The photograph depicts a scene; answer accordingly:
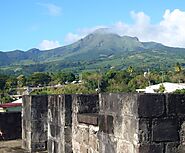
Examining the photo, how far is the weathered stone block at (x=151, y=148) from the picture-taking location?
162 inches

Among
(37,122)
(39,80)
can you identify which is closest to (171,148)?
(37,122)

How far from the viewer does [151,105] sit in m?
4.13

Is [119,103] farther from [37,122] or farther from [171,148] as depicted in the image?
[37,122]

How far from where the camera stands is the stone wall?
967cm

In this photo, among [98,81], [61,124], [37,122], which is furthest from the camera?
[98,81]

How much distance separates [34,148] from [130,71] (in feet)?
390

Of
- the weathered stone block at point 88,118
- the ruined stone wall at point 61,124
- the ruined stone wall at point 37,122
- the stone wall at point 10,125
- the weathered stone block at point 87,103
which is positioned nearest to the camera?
the weathered stone block at point 88,118

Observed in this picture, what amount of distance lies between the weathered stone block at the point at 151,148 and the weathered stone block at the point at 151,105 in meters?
0.29

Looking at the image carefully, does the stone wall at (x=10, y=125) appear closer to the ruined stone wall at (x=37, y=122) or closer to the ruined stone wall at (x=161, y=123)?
the ruined stone wall at (x=37, y=122)

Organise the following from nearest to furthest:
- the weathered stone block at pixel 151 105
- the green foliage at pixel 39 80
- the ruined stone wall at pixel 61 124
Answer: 1. the weathered stone block at pixel 151 105
2. the ruined stone wall at pixel 61 124
3. the green foliage at pixel 39 80

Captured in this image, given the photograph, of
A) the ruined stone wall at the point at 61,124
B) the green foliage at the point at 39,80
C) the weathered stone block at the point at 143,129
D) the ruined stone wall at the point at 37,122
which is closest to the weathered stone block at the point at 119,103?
the weathered stone block at the point at 143,129

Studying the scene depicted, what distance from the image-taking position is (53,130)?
6.82 metres

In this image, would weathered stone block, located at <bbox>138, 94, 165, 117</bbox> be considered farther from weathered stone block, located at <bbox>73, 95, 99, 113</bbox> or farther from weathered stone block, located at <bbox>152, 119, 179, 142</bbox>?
weathered stone block, located at <bbox>73, 95, 99, 113</bbox>

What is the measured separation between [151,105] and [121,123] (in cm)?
45
